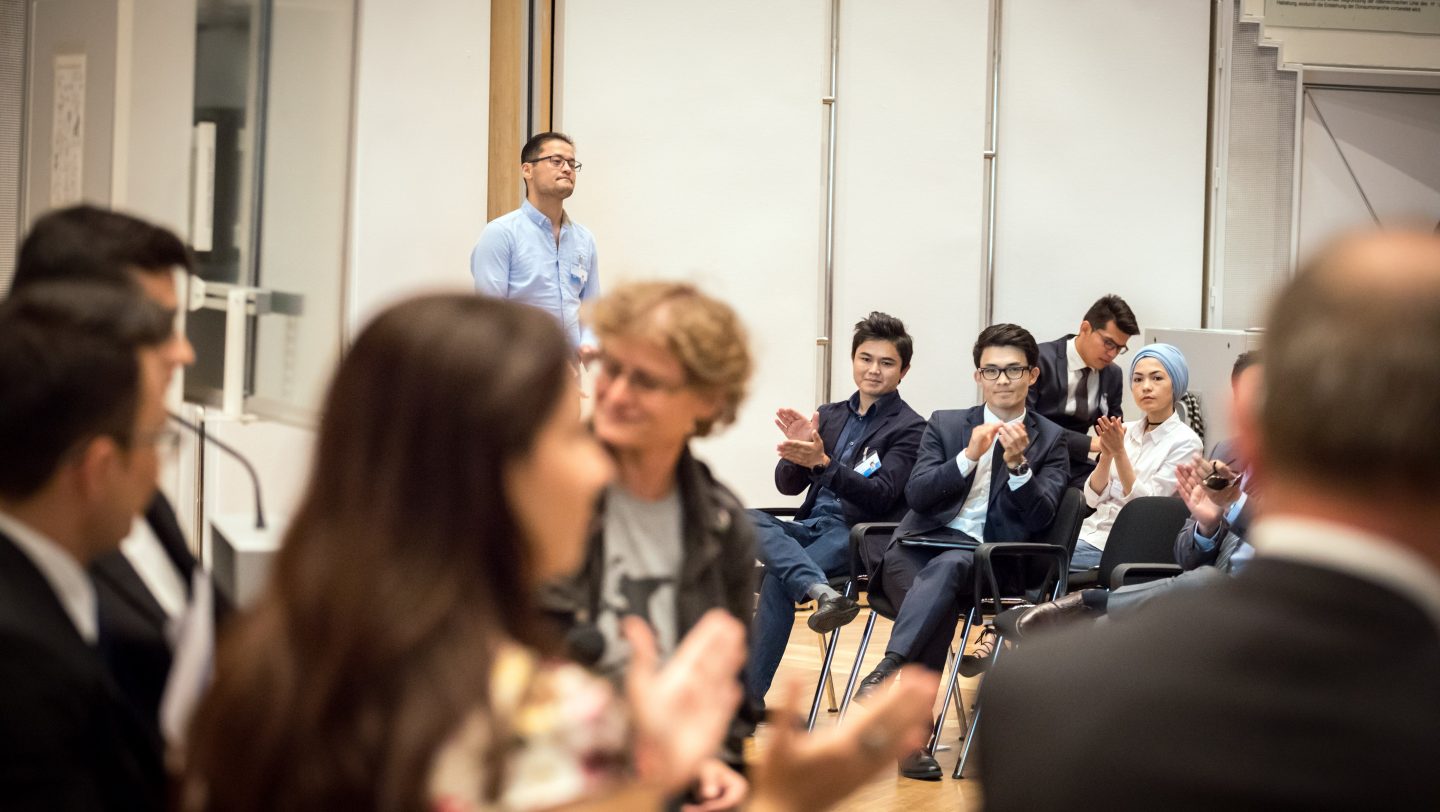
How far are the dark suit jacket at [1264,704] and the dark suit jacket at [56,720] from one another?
0.80 meters

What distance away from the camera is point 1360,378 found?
3.16 feet

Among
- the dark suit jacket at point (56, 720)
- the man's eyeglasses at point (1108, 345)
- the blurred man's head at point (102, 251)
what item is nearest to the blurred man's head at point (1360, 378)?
the dark suit jacket at point (56, 720)

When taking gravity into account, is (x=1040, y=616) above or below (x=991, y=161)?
below

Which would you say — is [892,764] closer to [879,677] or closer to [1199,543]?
[879,677]

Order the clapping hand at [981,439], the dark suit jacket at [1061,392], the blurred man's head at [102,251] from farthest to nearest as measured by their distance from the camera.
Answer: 1. the dark suit jacket at [1061,392]
2. the clapping hand at [981,439]
3. the blurred man's head at [102,251]

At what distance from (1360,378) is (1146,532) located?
13.2ft

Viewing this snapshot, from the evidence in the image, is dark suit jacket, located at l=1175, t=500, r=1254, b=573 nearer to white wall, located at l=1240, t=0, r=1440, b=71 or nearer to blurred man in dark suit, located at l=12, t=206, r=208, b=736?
blurred man in dark suit, located at l=12, t=206, r=208, b=736

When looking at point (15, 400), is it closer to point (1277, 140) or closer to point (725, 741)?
point (725, 741)

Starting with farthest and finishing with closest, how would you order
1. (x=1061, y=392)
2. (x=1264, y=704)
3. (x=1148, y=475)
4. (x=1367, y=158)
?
(x=1367, y=158) < (x=1061, y=392) < (x=1148, y=475) < (x=1264, y=704)

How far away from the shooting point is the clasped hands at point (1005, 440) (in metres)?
4.96

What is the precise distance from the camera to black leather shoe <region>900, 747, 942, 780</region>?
15.0 ft

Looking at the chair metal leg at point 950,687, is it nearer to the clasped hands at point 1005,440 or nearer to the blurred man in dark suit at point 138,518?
the clasped hands at point 1005,440

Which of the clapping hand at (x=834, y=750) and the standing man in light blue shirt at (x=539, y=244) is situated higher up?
the standing man in light blue shirt at (x=539, y=244)

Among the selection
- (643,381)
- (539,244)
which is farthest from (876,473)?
(643,381)
